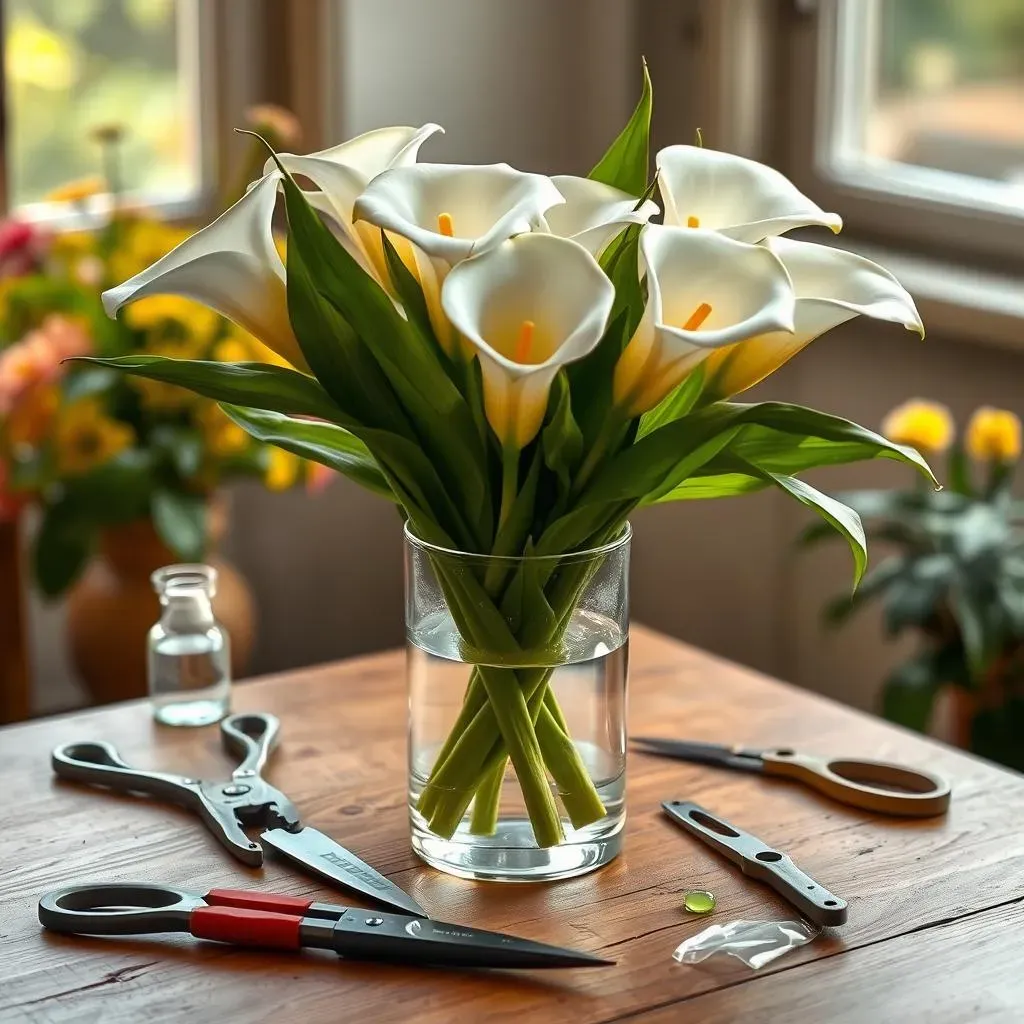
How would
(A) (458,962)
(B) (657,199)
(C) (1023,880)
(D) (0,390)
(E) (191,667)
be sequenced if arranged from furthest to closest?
1. (B) (657,199)
2. (D) (0,390)
3. (E) (191,667)
4. (C) (1023,880)
5. (A) (458,962)

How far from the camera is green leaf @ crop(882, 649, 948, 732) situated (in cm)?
191

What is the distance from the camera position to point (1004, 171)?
2172 mm

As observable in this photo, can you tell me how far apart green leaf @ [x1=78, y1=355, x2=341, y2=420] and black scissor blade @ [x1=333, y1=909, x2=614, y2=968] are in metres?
0.28

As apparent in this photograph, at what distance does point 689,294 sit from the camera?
2.91ft

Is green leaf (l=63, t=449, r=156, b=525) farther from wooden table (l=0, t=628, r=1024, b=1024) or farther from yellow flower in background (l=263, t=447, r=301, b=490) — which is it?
wooden table (l=0, t=628, r=1024, b=1024)

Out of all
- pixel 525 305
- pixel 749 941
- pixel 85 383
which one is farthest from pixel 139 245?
pixel 749 941

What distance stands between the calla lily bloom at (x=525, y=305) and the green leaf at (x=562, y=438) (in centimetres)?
2

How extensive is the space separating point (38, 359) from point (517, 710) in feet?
3.56

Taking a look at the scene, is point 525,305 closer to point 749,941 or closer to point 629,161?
point 629,161

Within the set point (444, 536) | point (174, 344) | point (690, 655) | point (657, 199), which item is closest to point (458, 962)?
point (444, 536)

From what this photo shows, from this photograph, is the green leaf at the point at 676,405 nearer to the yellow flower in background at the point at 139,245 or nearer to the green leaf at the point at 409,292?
the green leaf at the point at 409,292

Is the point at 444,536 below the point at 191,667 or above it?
above

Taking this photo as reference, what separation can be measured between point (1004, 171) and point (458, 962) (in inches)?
62.6

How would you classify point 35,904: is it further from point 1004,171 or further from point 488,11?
point 488,11
